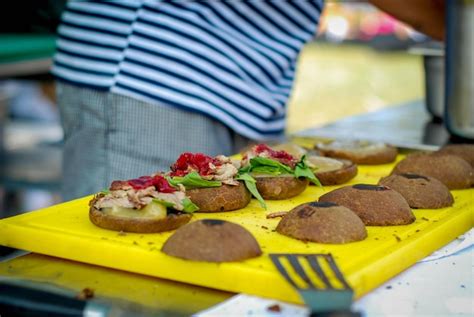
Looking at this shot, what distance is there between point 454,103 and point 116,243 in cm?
118

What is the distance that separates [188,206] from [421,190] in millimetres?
479

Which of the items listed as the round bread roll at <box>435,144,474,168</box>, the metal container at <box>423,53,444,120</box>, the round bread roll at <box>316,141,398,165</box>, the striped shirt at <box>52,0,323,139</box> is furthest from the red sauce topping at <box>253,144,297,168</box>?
the metal container at <box>423,53,444,120</box>

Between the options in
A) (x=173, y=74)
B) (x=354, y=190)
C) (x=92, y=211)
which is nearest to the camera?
(x=92, y=211)

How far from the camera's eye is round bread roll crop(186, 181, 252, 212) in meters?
1.64

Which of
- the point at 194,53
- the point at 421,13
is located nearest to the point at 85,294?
the point at 194,53

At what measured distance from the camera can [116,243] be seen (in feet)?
4.73

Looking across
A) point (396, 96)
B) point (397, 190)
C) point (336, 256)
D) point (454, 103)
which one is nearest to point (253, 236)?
point (336, 256)

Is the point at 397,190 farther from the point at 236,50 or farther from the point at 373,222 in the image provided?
the point at 236,50

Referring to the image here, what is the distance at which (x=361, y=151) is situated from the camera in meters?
2.18

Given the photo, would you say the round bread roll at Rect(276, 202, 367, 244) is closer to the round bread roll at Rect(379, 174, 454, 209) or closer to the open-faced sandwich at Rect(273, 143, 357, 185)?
the round bread roll at Rect(379, 174, 454, 209)

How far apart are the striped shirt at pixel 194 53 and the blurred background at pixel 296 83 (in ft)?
3.43

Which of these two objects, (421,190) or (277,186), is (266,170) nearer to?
(277,186)

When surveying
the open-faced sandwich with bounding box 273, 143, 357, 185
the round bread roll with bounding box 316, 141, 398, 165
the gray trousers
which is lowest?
the gray trousers

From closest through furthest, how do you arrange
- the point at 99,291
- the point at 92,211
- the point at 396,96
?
the point at 99,291
the point at 92,211
the point at 396,96
